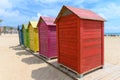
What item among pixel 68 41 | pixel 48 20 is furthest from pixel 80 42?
pixel 48 20

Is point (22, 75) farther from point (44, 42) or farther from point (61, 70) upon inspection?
point (44, 42)

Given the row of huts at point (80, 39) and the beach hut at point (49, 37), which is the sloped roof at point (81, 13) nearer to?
the row of huts at point (80, 39)

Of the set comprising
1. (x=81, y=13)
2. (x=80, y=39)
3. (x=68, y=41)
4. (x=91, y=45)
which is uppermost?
(x=81, y=13)

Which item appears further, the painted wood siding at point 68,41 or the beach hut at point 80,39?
the painted wood siding at point 68,41

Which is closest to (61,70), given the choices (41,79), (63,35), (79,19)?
(41,79)

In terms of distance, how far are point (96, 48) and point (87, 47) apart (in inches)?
26.9

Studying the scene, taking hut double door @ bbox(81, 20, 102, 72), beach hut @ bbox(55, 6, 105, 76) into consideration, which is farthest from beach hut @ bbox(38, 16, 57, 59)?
hut double door @ bbox(81, 20, 102, 72)

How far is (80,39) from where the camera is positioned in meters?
4.42

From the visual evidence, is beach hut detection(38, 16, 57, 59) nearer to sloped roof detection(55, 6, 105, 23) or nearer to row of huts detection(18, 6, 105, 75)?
row of huts detection(18, 6, 105, 75)

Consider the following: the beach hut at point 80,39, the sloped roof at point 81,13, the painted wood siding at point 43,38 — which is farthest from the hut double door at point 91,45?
the painted wood siding at point 43,38

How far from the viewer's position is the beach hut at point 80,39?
14.8 feet

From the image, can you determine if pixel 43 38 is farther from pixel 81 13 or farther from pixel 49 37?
pixel 81 13

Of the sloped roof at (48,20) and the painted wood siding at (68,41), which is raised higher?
the sloped roof at (48,20)

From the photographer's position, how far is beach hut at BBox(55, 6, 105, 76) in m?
4.52
